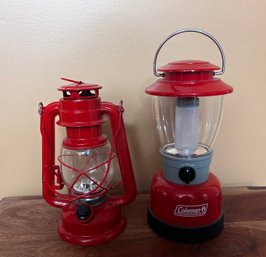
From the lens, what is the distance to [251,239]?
52 centimetres

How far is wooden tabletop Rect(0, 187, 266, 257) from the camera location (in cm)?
49

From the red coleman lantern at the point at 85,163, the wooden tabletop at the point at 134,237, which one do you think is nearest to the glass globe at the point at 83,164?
the red coleman lantern at the point at 85,163

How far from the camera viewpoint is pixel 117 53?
680mm

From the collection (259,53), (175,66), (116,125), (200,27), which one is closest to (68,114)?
(116,125)

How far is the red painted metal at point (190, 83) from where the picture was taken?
447mm

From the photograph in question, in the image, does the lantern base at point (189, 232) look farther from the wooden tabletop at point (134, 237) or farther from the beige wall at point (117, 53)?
the beige wall at point (117, 53)

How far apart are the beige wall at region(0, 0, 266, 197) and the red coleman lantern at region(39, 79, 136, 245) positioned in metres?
0.17

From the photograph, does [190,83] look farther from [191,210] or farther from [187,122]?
[191,210]

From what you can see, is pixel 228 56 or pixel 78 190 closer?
pixel 78 190

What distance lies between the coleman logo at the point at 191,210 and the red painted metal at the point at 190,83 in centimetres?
22

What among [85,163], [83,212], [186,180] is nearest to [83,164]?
[85,163]

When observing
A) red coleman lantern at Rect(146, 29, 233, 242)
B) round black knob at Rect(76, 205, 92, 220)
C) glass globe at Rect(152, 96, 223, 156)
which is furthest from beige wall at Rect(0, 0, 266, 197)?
round black knob at Rect(76, 205, 92, 220)

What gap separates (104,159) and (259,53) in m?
0.50

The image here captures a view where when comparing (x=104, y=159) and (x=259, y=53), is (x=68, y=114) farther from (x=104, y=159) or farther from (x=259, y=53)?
(x=259, y=53)
